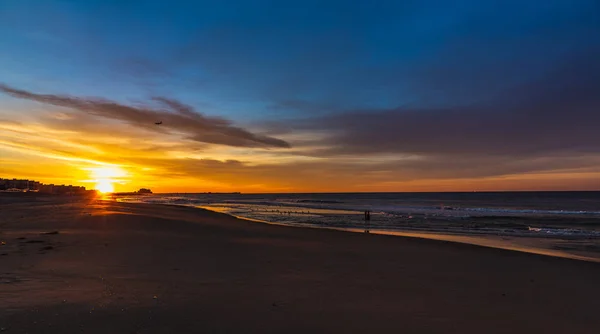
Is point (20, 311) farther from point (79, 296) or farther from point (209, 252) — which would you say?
point (209, 252)

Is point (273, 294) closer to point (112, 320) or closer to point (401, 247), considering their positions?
point (112, 320)

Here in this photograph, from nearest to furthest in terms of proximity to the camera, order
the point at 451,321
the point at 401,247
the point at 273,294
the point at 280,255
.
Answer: the point at 451,321
the point at 273,294
the point at 280,255
the point at 401,247

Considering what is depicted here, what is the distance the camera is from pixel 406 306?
311 inches

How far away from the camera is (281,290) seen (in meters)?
8.91

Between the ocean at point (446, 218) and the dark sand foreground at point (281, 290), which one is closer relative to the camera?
the dark sand foreground at point (281, 290)

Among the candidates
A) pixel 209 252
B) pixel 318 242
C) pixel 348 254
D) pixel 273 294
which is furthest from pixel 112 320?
pixel 318 242

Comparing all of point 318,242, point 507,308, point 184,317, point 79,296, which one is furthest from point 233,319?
point 318,242

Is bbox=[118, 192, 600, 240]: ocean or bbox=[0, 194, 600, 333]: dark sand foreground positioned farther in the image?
bbox=[118, 192, 600, 240]: ocean

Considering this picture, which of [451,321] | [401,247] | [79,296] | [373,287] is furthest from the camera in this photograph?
[401,247]

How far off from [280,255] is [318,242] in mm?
4821

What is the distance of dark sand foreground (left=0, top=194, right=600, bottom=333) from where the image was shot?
261 inches

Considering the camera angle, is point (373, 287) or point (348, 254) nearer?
point (373, 287)

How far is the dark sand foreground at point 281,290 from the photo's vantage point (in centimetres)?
662

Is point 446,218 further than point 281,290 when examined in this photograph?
Yes
